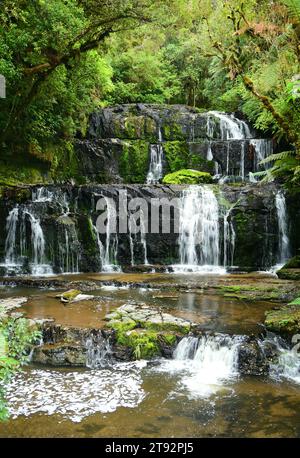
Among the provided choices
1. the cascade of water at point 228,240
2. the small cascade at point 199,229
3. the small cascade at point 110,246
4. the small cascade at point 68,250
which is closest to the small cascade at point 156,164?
the small cascade at point 199,229

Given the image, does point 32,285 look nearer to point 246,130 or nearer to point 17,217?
point 17,217

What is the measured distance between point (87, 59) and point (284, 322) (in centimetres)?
1127

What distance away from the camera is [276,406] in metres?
4.77

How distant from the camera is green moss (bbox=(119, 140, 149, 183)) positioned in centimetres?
1773

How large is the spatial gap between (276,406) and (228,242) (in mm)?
8915

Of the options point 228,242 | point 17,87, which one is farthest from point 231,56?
point 17,87

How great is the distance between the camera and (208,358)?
6117 mm

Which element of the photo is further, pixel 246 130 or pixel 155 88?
pixel 155 88

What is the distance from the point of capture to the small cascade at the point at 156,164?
58.5 feet

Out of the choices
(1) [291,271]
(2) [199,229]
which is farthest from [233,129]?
(1) [291,271]

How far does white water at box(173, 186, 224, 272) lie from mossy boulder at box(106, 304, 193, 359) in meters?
6.11

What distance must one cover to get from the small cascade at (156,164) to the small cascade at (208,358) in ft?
39.5

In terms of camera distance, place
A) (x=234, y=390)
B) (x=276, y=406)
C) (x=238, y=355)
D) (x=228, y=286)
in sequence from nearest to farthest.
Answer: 1. (x=276, y=406)
2. (x=234, y=390)
3. (x=238, y=355)
4. (x=228, y=286)

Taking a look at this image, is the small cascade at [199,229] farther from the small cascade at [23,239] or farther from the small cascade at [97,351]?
the small cascade at [97,351]
